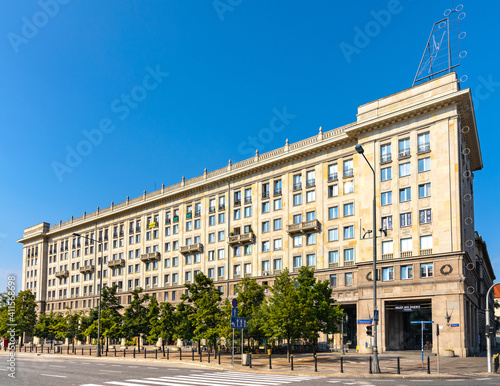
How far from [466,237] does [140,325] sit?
129 ft

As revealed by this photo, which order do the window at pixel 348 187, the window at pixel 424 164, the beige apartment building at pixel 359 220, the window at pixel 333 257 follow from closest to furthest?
the beige apartment building at pixel 359 220
the window at pixel 424 164
the window at pixel 348 187
the window at pixel 333 257

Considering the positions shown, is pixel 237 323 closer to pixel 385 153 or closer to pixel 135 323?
pixel 135 323

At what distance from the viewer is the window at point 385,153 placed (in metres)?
56.4

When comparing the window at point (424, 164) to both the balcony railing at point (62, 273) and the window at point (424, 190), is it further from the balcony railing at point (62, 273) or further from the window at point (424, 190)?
the balcony railing at point (62, 273)

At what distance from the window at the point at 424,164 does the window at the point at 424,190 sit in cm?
165

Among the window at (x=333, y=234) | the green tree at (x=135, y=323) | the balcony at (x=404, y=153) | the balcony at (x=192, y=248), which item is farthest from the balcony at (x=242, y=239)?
the balcony at (x=404, y=153)

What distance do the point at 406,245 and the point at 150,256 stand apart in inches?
1923

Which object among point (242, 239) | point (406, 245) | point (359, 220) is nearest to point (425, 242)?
point (406, 245)

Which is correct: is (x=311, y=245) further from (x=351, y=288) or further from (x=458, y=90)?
(x=458, y=90)

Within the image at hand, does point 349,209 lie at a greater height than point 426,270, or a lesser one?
greater

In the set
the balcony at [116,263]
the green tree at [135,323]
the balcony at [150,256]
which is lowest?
the green tree at [135,323]

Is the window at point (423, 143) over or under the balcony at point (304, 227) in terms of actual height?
over

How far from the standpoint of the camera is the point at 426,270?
2005 inches

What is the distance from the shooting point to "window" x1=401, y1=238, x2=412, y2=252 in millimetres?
52775
